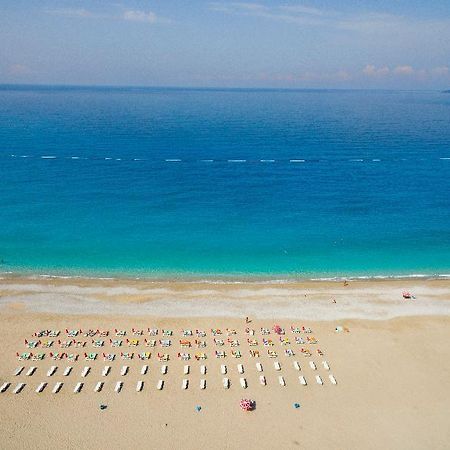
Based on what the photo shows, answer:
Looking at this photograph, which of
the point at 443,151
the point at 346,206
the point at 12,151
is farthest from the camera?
the point at 443,151

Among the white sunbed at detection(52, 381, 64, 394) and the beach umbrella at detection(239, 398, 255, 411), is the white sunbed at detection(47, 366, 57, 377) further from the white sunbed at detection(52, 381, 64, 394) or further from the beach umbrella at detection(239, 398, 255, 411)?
the beach umbrella at detection(239, 398, 255, 411)

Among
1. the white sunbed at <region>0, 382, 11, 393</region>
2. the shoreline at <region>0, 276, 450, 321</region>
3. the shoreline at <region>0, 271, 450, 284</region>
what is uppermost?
the white sunbed at <region>0, 382, 11, 393</region>

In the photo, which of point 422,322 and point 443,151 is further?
point 443,151

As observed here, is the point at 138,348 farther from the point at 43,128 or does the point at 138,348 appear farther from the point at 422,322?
the point at 43,128

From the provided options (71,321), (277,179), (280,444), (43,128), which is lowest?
(43,128)

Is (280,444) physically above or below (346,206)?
above

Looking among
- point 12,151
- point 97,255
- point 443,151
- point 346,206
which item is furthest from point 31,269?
point 443,151

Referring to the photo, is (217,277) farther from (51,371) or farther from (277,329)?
(51,371)

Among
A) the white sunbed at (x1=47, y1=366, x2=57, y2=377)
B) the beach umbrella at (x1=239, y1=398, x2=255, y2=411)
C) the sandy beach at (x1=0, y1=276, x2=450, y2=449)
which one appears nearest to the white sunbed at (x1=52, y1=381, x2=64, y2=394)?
the sandy beach at (x1=0, y1=276, x2=450, y2=449)
